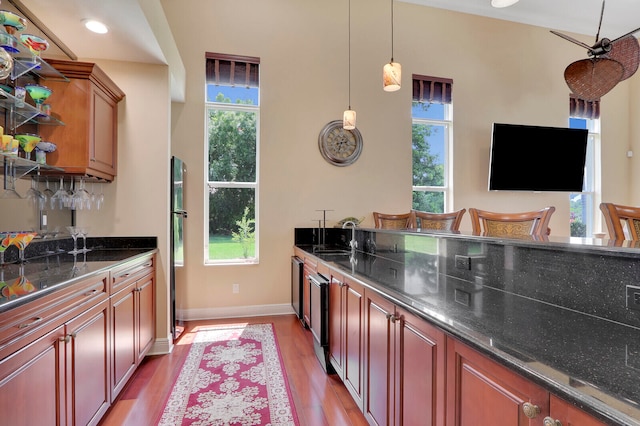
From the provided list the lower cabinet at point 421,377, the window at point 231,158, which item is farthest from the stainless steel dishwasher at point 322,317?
the window at point 231,158

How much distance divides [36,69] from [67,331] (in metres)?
1.85

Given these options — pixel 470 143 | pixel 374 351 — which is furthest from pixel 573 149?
pixel 374 351

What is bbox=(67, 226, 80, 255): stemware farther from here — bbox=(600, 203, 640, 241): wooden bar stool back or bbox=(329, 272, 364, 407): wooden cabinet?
bbox=(600, 203, 640, 241): wooden bar stool back

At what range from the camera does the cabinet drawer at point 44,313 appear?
114 cm

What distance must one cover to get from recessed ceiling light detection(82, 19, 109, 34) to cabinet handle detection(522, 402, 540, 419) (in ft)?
10.2

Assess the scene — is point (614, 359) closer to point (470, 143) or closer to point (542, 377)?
point (542, 377)

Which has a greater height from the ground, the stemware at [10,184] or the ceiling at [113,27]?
the ceiling at [113,27]

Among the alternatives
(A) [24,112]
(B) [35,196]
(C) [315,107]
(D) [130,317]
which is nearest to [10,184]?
(B) [35,196]

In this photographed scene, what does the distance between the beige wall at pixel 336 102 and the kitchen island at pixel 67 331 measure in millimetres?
1547

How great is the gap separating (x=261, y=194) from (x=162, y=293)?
64.2 inches

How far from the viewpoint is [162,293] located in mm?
2943

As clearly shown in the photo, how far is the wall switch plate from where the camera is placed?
1712mm

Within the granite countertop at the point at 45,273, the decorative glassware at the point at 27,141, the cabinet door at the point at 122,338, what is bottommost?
the cabinet door at the point at 122,338

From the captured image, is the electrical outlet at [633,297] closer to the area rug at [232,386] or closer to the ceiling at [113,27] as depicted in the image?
the area rug at [232,386]
